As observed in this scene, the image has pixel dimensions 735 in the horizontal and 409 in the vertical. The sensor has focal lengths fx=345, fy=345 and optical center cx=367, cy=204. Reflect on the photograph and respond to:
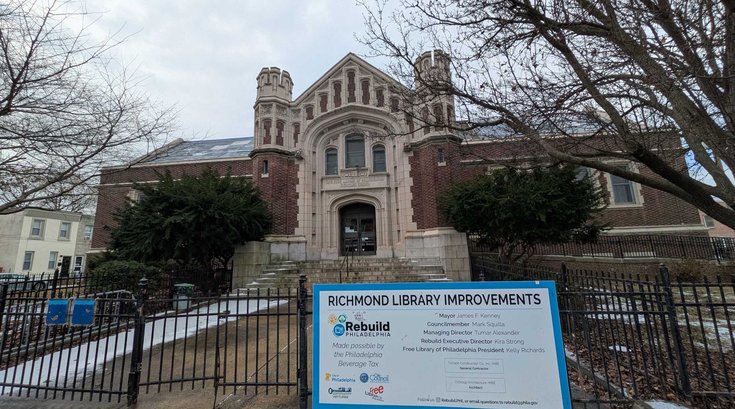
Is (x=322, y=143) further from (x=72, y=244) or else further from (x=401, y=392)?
(x=72, y=244)

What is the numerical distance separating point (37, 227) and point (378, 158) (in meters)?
35.3

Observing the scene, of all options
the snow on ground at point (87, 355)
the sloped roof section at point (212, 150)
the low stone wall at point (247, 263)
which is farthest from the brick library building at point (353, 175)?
the snow on ground at point (87, 355)

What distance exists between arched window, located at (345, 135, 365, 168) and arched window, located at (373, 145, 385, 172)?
0.64m

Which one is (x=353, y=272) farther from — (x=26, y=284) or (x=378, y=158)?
(x=26, y=284)

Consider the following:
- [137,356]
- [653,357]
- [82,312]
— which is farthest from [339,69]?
[653,357]

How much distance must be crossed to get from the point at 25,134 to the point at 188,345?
18.6 ft

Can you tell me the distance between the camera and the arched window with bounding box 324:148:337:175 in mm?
18047

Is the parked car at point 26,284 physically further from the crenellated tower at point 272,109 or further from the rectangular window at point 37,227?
the rectangular window at point 37,227

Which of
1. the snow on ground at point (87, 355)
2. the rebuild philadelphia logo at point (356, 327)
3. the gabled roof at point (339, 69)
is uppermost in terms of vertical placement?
the gabled roof at point (339, 69)

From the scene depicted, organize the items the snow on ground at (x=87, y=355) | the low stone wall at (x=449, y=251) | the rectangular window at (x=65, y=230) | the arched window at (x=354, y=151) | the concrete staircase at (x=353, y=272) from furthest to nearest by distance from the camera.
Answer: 1. the rectangular window at (x=65, y=230)
2. the arched window at (x=354, y=151)
3. the low stone wall at (x=449, y=251)
4. the concrete staircase at (x=353, y=272)
5. the snow on ground at (x=87, y=355)

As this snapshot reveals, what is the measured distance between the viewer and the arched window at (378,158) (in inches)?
698

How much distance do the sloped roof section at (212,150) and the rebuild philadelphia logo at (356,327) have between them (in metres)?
19.5

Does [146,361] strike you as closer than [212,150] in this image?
Yes

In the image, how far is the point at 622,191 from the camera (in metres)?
17.9
